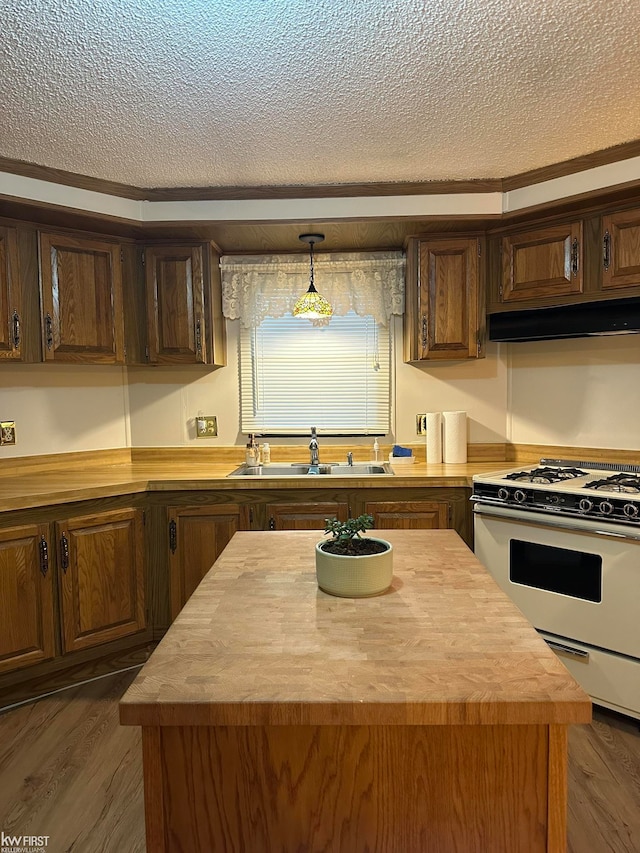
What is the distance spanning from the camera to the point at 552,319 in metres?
2.86

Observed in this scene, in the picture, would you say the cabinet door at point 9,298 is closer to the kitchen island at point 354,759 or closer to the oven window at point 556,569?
the kitchen island at point 354,759

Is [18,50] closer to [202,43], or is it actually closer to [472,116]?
[202,43]

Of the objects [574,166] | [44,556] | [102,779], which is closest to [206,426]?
[44,556]

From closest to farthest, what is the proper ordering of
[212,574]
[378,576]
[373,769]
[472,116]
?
[373,769] → [378,576] → [212,574] → [472,116]

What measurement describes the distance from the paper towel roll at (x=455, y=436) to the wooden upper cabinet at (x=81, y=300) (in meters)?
1.84

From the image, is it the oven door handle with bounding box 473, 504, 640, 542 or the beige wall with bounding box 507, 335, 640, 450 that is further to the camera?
the beige wall with bounding box 507, 335, 640, 450

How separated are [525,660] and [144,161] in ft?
8.29

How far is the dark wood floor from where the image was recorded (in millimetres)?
1791

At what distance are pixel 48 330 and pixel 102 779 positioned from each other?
2002mm

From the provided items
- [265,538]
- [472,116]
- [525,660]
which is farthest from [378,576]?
[472,116]

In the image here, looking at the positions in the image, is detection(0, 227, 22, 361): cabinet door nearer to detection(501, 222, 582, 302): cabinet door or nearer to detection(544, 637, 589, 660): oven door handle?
detection(501, 222, 582, 302): cabinet door

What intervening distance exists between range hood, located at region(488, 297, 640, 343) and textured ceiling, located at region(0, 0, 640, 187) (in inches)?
27.0

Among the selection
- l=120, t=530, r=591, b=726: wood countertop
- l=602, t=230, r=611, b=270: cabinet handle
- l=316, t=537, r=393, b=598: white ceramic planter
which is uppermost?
l=602, t=230, r=611, b=270: cabinet handle

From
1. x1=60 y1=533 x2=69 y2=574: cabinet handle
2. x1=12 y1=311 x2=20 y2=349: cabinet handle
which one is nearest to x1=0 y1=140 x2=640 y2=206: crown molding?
x1=12 y1=311 x2=20 y2=349: cabinet handle
